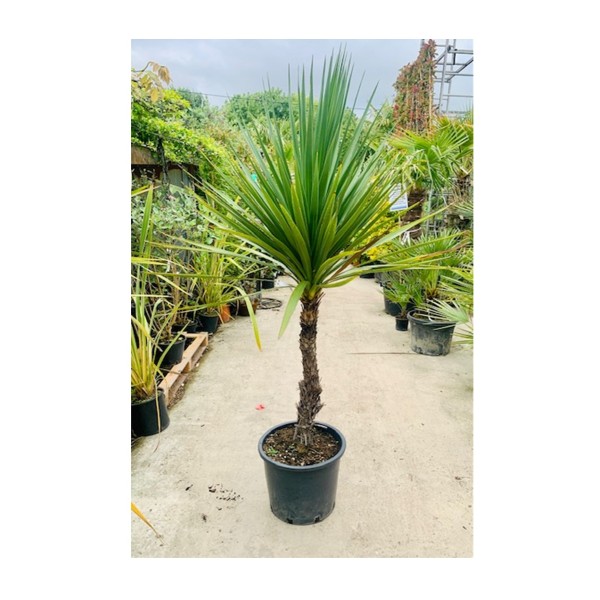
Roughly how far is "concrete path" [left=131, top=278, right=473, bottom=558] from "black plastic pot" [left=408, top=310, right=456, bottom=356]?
11 cm

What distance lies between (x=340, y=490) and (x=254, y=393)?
109cm

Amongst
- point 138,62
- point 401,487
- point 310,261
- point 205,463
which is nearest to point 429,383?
point 401,487

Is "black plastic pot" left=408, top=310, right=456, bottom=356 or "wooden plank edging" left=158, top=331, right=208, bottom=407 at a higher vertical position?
A: "black plastic pot" left=408, top=310, right=456, bottom=356

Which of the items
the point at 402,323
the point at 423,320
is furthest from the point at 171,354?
the point at 402,323

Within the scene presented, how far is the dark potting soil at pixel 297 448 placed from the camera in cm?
168

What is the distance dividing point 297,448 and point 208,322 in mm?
2441

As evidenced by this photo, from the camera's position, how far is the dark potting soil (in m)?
1.68

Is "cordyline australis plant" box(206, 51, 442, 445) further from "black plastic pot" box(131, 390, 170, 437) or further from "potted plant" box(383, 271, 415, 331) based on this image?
"potted plant" box(383, 271, 415, 331)

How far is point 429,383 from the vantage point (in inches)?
118

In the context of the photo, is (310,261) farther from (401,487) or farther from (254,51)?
(401,487)

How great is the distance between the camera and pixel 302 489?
1.64 m

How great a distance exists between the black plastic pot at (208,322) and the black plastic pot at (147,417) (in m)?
1.62

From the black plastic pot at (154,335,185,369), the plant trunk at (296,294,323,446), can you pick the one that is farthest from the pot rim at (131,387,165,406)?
the plant trunk at (296,294,323,446)

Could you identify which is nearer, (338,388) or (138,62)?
(138,62)
